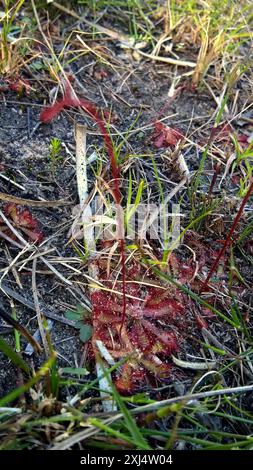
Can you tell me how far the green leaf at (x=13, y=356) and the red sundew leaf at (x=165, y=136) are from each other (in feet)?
3.44

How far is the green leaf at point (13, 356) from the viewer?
1201 mm

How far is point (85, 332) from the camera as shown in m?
1.46

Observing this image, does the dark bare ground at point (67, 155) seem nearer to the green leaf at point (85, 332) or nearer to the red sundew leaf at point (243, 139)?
the green leaf at point (85, 332)

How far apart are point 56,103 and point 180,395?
1.27 m

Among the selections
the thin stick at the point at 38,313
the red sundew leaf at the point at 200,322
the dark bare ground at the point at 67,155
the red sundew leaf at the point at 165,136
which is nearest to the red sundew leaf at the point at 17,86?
the dark bare ground at the point at 67,155

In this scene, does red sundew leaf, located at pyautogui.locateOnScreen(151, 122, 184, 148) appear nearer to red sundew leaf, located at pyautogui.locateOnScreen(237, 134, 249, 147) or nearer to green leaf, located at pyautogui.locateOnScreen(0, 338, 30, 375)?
red sundew leaf, located at pyautogui.locateOnScreen(237, 134, 249, 147)

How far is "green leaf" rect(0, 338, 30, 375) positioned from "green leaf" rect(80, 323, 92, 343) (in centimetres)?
19

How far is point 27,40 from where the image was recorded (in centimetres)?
206

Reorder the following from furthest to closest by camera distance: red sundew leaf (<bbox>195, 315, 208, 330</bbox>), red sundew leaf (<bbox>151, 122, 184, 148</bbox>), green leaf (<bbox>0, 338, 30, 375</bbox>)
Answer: red sundew leaf (<bbox>151, 122, 184, 148</bbox>) → red sundew leaf (<bbox>195, 315, 208, 330</bbox>) → green leaf (<bbox>0, 338, 30, 375</bbox>)

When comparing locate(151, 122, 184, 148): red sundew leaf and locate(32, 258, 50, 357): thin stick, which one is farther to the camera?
locate(151, 122, 184, 148): red sundew leaf

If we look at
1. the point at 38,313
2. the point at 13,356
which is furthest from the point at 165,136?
the point at 13,356

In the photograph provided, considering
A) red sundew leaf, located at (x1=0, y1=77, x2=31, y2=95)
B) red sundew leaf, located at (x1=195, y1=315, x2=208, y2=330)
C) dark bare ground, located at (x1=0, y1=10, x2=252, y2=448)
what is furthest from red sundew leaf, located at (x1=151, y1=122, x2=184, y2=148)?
red sundew leaf, located at (x1=195, y1=315, x2=208, y2=330)

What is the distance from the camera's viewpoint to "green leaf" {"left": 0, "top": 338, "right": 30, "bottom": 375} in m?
1.20
